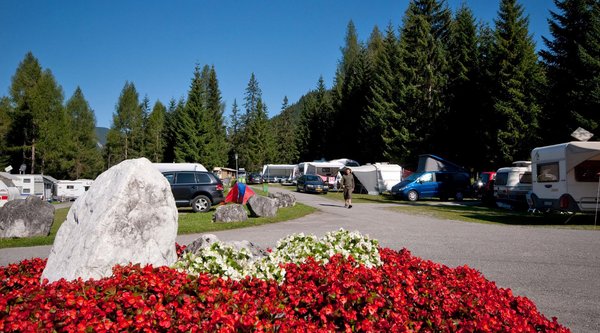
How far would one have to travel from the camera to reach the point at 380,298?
3.11 meters

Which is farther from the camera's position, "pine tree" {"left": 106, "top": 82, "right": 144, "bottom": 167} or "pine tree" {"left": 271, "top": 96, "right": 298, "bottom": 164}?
"pine tree" {"left": 271, "top": 96, "right": 298, "bottom": 164}

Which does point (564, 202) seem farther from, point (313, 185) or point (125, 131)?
point (125, 131)

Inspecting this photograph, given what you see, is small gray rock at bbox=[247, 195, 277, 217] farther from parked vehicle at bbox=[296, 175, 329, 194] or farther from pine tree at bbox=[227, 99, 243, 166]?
pine tree at bbox=[227, 99, 243, 166]

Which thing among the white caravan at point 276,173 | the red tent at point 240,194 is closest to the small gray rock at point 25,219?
the red tent at point 240,194

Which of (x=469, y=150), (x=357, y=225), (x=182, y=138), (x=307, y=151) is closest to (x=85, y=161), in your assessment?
(x=182, y=138)

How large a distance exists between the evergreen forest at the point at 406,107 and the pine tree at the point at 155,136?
226 millimetres

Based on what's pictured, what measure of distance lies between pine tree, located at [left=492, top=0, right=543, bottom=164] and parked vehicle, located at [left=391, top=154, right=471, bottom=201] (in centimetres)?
599

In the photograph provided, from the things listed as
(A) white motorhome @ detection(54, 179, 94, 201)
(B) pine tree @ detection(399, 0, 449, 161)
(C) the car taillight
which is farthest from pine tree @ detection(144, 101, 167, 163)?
(C) the car taillight

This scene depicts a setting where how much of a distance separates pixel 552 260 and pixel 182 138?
5175 cm

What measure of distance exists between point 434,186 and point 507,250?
17.7 m

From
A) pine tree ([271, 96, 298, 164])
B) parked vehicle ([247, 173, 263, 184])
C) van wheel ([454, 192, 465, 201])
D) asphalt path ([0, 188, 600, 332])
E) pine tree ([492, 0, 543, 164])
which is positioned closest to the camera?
asphalt path ([0, 188, 600, 332])

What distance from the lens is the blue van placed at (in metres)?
25.2

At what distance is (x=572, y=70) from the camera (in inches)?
1008

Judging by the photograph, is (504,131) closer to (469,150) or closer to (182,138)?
(469,150)
